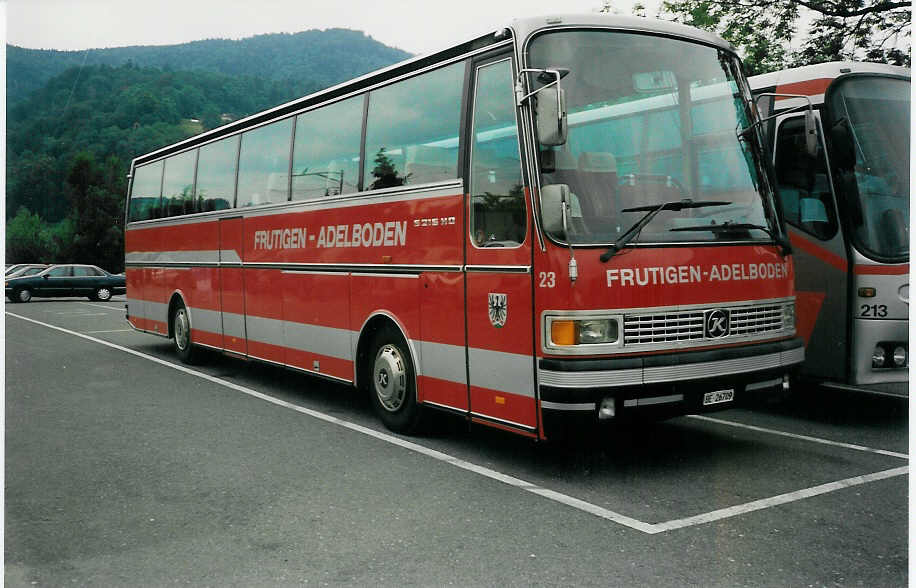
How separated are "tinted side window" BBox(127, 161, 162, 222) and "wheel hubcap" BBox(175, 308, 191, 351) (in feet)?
6.17

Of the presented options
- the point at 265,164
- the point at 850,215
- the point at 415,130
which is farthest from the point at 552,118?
the point at 265,164

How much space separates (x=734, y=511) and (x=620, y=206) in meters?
2.07

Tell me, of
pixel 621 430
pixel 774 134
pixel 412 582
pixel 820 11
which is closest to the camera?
pixel 412 582

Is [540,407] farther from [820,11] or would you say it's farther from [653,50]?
[820,11]

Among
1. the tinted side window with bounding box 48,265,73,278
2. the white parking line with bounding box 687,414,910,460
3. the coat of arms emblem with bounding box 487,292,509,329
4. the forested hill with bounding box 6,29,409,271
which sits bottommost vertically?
the white parking line with bounding box 687,414,910,460

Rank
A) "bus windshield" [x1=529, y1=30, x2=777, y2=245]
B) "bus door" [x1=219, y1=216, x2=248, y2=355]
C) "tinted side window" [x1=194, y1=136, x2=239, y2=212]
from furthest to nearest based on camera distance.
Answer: "tinted side window" [x1=194, y1=136, x2=239, y2=212] → "bus door" [x1=219, y1=216, x2=248, y2=355] → "bus windshield" [x1=529, y1=30, x2=777, y2=245]

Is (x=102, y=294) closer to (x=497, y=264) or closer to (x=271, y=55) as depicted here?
(x=271, y=55)

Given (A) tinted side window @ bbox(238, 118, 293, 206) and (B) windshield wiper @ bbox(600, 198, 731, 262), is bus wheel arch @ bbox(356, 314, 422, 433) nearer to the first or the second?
(B) windshield wiper @ bbox(600, 198, 731, 262)

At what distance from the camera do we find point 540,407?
612 centimetres

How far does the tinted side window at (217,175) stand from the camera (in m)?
11.4

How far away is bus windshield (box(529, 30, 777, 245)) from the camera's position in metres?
6.12

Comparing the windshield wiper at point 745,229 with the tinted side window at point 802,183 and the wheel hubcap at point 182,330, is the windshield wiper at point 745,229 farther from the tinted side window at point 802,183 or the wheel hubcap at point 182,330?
the wheel hubcap at point 182,330

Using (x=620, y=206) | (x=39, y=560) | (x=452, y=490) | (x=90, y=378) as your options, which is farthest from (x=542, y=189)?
(x=90, y=378)

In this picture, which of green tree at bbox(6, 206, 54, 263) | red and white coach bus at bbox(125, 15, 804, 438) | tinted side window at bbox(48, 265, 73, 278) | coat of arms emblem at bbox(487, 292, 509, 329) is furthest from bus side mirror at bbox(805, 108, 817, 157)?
green tree at bbox(6, 206, 54, 263)
